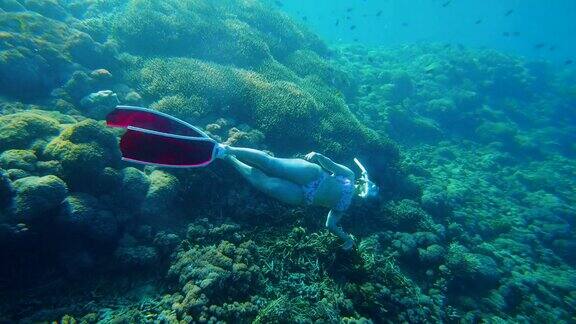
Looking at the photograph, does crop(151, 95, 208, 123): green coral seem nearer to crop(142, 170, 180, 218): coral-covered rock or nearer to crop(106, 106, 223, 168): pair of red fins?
crop(142, 170, 180, 218): coral-covered rock

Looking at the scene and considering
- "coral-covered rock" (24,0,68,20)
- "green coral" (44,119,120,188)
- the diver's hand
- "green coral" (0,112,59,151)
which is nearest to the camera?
"green coral" (44,119,120,188)

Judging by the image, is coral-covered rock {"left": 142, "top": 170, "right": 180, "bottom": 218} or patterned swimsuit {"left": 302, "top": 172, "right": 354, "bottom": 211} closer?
coral-covered rock {"left": 142, "top": 170, "right": 180, "bottom": 218}

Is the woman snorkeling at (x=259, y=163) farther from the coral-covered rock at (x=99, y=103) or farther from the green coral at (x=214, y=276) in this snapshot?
the coral-covered rock at (x=99, y=103)

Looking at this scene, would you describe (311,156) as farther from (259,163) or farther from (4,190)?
(4,190)

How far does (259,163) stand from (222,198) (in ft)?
3.51

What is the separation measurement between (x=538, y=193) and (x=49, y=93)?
1833 centimetres

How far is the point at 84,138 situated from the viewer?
15.9 feet

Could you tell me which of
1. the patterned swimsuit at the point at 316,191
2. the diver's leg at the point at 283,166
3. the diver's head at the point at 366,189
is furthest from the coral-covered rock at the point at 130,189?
the diver's head at the point at 366,189

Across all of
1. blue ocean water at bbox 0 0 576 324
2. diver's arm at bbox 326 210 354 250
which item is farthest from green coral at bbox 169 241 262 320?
diver's arm at bbox 326 210 354 250

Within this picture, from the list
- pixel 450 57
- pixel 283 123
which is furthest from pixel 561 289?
pixel 450 57

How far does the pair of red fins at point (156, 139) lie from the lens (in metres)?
3.79

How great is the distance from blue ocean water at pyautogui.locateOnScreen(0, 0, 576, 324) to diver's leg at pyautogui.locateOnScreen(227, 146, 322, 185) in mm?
29

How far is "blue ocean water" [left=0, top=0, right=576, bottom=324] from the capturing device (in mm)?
4199

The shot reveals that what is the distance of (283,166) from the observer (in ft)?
17.6
